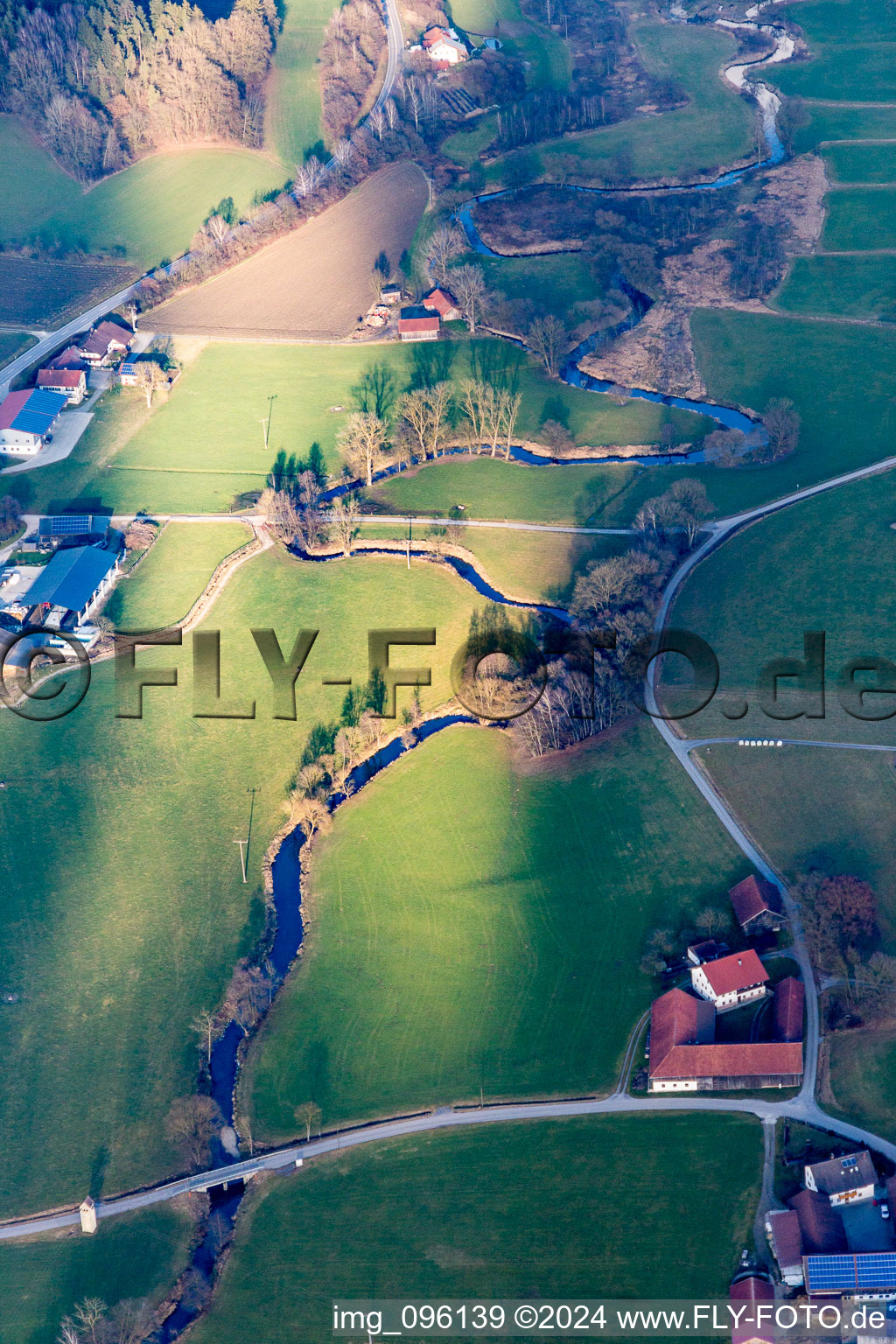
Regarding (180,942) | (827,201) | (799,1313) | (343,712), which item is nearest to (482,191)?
→ (827,201)

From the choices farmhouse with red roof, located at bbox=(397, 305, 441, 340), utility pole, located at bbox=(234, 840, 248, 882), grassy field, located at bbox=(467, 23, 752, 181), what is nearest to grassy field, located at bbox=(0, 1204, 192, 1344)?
utility pole, located at bbox=(234, 840, 248, 882)

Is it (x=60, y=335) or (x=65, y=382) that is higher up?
(x=60, y=335)

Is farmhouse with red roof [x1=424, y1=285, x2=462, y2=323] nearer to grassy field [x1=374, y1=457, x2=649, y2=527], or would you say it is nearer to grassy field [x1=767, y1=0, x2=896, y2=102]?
grassy field [x1=374, y1=457, x2=649, y2=527]

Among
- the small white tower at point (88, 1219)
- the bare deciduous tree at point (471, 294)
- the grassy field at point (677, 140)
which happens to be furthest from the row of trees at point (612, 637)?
the grassy field at point (677, 140)

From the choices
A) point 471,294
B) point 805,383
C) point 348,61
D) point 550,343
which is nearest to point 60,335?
point 471,294

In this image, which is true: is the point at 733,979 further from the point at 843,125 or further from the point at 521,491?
the point at 843,125
